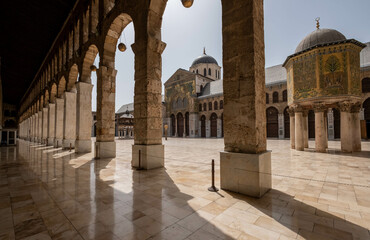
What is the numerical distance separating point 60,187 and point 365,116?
1110 inches

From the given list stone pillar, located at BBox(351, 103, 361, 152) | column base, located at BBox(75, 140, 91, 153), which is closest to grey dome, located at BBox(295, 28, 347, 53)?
stone pillar, located at BBox(351, 103, 361, 152)

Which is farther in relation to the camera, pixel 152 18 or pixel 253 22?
pixel 152 18

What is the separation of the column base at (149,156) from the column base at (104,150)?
3.07 meters

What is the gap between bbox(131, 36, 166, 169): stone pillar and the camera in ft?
20.6

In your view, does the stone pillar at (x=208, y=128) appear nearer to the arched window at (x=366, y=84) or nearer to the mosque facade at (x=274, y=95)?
the mosque facade at (x=274, y=95)

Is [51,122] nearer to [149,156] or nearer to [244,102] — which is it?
[149,156]

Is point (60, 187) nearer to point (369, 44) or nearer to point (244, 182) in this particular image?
point (244, 182)

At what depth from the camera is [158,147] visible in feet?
21.2

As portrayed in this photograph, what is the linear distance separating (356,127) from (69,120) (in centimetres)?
1985

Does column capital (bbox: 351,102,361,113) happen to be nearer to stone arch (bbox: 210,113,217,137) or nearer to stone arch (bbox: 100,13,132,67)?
stone arch (bbox: 100,13,132,67)

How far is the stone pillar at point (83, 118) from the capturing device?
11047 millimetres

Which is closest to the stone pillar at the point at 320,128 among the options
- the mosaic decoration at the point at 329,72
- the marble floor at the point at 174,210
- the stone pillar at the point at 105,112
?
the mosaic decoration at the point at 329,72

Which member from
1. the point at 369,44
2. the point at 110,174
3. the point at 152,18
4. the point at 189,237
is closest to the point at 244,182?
the point at 189,237

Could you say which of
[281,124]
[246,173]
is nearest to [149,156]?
[246,173]
